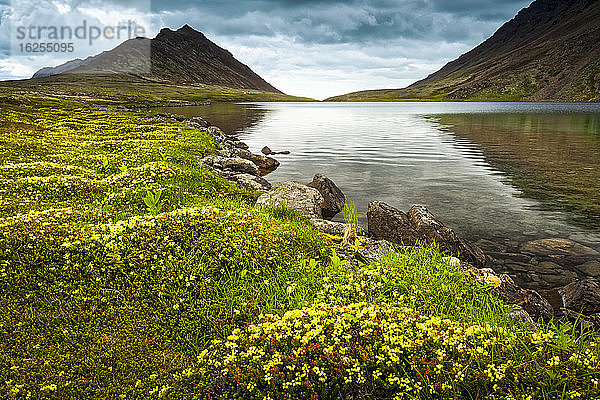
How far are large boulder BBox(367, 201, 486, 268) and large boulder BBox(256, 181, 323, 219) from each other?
2808 millimetres

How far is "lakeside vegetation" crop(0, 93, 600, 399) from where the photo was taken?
19.5ft

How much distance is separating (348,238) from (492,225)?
34.4 ft

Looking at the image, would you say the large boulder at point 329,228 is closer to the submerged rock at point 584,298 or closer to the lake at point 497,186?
the lake at point 497,186

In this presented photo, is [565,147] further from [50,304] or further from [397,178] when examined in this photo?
[50,304]

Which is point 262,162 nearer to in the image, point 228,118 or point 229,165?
point 229,165

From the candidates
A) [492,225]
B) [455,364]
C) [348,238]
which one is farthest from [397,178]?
[455,364]

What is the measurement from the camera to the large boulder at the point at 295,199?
17.2 metres

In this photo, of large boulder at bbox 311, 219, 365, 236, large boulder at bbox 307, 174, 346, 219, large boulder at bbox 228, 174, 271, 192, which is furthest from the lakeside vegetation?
large boulder at bbox 307, 174, 346, 219

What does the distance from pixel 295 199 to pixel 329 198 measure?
18.6ft

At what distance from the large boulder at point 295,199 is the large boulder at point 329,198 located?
318 centimetres

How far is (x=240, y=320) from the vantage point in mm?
8094

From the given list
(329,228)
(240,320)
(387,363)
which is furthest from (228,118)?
(387,363)

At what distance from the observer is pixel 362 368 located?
614 cm

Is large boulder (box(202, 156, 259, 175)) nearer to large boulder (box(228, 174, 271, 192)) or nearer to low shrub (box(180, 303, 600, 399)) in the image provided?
large boulder (box(228, 174, 271, 192))
